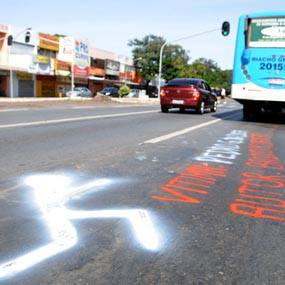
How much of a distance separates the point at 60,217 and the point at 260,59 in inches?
543

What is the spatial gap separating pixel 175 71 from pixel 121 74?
10.0 m

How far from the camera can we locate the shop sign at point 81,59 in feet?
201

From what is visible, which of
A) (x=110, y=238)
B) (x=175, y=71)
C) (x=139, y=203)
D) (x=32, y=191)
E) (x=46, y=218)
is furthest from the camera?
(x=175, y=71)

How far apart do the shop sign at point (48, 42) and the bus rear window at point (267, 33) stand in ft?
133

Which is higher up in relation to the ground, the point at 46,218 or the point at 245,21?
the point at 245,21

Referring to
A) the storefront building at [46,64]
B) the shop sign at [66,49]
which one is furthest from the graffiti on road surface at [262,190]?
the shop sign at [66,49]

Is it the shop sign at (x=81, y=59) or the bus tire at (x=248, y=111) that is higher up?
the shop sign at (x=81, y=59)

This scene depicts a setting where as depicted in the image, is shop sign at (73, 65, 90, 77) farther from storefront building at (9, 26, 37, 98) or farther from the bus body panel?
the bus body panel

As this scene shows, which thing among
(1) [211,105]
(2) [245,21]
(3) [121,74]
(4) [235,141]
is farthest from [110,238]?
(3) [121,74]

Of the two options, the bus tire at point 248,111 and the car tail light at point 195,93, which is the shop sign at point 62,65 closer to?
the car tail light at point 195,93

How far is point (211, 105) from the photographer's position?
25797 millimetres

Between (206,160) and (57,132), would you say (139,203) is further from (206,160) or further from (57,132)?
(57,132)

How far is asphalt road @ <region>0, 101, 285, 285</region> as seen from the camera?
3.52 metres

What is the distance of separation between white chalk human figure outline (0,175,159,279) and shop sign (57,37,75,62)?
54.2 m
